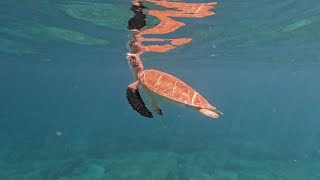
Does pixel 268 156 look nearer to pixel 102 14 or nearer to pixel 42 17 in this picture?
pixel 102 14

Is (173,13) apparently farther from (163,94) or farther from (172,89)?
(163,94)

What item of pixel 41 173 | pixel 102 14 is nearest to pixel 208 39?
pixel 102 14

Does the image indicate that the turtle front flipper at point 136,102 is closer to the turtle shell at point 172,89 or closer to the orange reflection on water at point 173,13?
the turtle shell at point 172,89

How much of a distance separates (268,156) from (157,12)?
17071 millimetres

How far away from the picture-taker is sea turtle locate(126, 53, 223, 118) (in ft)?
19.6

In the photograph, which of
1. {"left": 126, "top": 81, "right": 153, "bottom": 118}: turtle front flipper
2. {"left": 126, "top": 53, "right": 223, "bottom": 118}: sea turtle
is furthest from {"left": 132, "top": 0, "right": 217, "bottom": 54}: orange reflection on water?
{"left": 126, "top": 81, "right": 153, "bottom": 118}: turtle front flipper

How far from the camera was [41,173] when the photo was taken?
18828mm

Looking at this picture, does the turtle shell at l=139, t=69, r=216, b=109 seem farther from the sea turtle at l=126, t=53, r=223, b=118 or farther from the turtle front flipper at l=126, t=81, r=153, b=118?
the turtle front flipper at l=126, t=81, r=153, b=118

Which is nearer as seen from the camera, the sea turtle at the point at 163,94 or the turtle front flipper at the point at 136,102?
the sea turtle at the point at 163,94

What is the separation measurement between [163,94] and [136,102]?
549 millimetres

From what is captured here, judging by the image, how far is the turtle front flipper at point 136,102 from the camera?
20.1 feet

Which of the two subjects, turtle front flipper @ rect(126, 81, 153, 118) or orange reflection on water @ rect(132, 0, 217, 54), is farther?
orange reflection on water @ rect(132, 0, 217, 54)

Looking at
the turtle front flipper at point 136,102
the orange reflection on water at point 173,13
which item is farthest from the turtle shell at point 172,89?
the orange reflection on water at point 173,13

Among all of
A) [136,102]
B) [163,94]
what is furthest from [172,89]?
[136,102]
